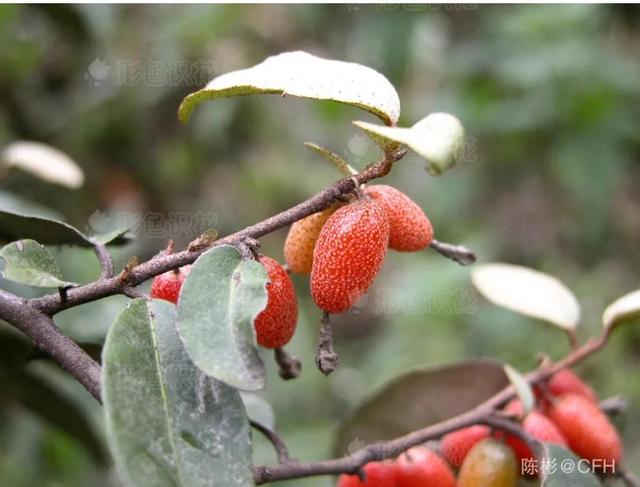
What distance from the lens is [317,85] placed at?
0.68 metres

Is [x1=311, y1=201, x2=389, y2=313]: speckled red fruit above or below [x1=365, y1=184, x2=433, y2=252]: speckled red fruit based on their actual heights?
below

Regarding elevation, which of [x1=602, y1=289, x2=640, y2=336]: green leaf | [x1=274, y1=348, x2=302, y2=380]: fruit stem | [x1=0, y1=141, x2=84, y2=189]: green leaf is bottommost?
[x1=274, y1=348, x2=302, y2=380]: fruit stem

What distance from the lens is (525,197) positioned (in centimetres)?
318

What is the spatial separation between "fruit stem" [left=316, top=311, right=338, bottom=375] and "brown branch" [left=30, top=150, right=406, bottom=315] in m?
0.10

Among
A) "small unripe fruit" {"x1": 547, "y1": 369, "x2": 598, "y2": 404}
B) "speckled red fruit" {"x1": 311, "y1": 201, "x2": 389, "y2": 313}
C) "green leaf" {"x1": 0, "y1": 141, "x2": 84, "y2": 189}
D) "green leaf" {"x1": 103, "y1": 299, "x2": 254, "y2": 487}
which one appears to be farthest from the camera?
"green leaf" {"x1": 0, "y1": 141, "x2": 84, "y2": 189}

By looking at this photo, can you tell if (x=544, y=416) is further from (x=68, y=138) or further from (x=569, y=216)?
(x=569, y=216)

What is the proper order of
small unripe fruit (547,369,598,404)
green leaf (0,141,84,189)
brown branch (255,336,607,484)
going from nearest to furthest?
brown branch (255,336,607,484) → small unripe fruit (547,369,598,404) → green leaf (0,141,84,189)

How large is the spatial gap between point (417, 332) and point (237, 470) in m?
1.84

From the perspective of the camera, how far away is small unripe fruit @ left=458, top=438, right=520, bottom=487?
885 millimetres

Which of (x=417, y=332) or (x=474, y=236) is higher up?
(x=474, y=236)

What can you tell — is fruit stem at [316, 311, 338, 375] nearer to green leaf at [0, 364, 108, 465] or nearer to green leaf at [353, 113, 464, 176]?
green leaf at [353, 113, 464, 176]

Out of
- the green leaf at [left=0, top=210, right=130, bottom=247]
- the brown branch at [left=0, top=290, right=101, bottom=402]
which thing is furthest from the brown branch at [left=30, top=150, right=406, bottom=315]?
the green leaf at [left=0, top=210, right=130, bottom=247]

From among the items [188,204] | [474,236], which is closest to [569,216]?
[474,236]

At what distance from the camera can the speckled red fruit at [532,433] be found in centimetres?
93
